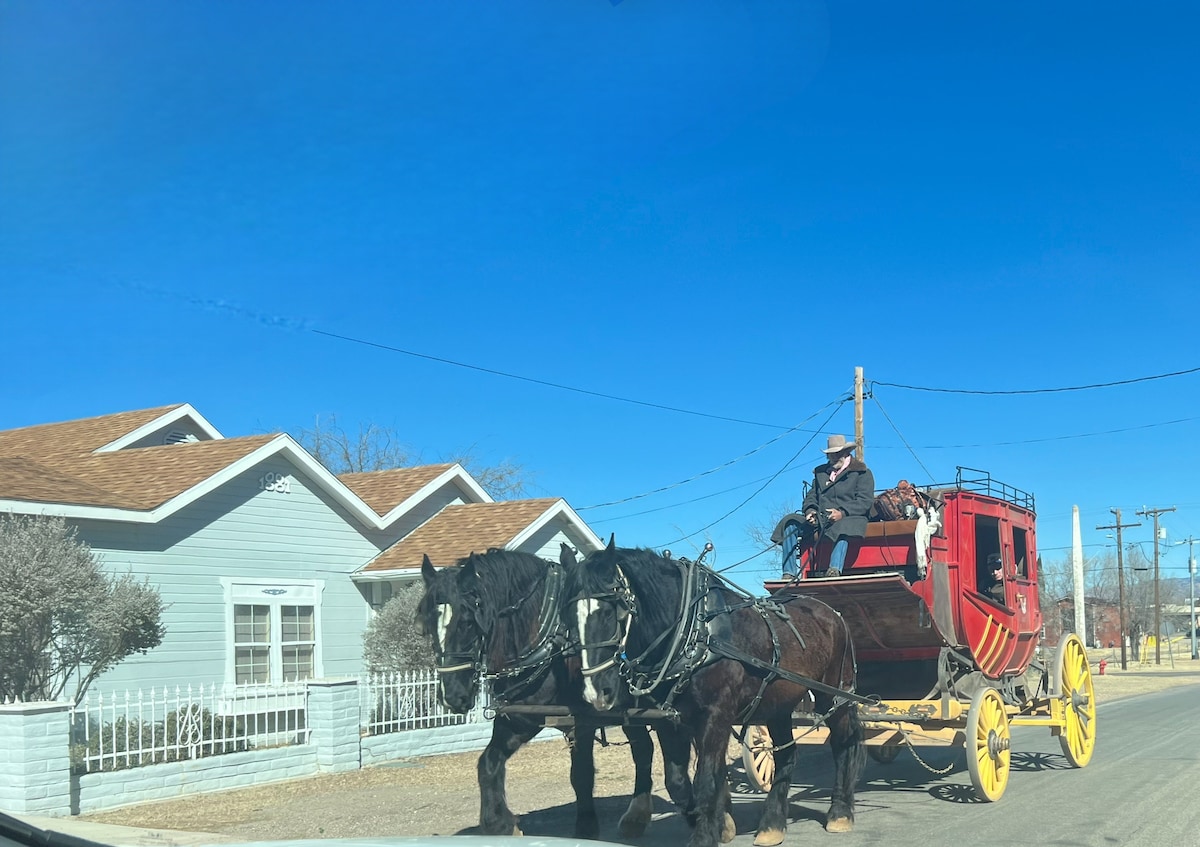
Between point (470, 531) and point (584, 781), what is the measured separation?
12751 mm

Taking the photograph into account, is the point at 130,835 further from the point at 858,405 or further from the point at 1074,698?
the point at 858,405

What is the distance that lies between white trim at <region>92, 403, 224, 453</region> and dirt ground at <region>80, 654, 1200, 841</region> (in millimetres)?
9562

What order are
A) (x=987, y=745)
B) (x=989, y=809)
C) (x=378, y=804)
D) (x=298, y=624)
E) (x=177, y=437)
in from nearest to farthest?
1. (x=989, y=809)
2. (x=987, y=745)
3. (x=378, y=804)
4. (x=298, y=624)
5. (x=177, y=437)

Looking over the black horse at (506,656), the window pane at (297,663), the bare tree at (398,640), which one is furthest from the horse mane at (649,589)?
the window pane at (297,663)

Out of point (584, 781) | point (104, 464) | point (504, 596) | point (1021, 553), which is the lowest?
point (584, 781)

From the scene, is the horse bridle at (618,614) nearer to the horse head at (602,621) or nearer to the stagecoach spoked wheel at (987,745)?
the horse head at (602,621)

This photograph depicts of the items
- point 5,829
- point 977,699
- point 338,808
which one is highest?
point 5,829

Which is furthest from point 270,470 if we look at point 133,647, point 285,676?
point 133,647

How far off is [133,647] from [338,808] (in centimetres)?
457

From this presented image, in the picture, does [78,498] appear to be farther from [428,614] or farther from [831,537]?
[831,537]

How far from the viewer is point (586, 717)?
7840mm

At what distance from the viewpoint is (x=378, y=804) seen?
11.1m

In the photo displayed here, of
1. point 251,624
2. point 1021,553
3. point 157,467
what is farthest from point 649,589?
point 157,467

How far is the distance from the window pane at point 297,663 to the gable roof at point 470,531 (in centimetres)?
192
